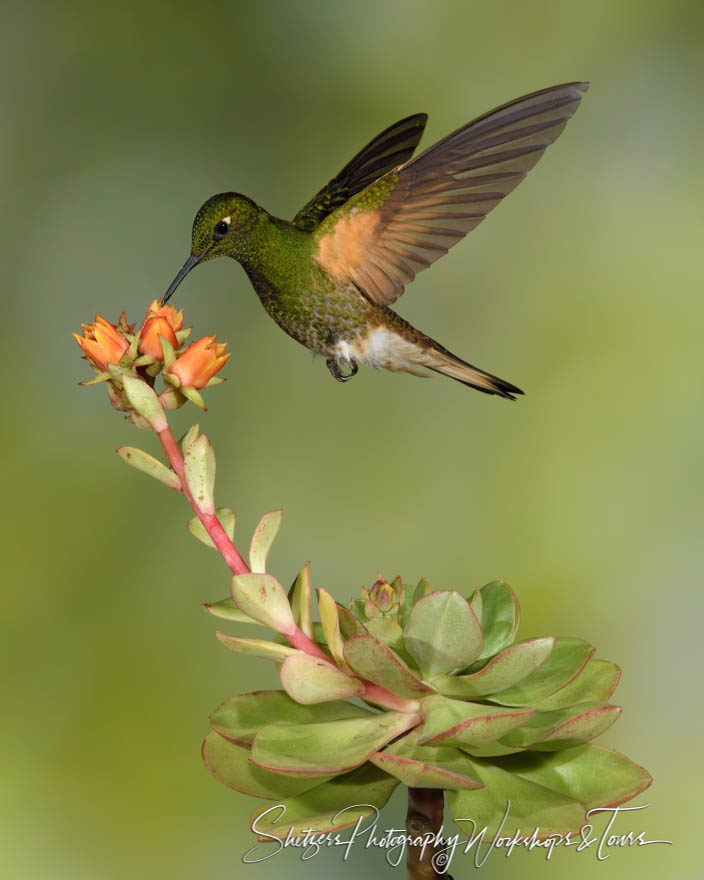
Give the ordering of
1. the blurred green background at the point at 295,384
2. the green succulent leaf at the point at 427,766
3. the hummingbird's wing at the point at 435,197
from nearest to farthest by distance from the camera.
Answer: the green succulent leaf at the point at 427,766
the hummingbird's wing at the point at 435,197
the blurred green background at the point at 295,384

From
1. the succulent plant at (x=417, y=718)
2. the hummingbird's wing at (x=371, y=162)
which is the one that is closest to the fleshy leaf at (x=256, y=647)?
the succulent plant at (x=417, y=718)

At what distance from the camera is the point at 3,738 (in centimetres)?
128

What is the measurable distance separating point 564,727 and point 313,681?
158 mm

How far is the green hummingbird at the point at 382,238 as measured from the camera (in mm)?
810

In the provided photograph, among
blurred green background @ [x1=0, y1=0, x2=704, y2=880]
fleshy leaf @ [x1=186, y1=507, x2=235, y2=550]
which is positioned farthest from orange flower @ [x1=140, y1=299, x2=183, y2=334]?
blurred green background @ [x1=0, y1=0, x2=704, y2=880]

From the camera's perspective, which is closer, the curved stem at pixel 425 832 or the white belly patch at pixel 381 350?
the curved stem at pixel 425 832

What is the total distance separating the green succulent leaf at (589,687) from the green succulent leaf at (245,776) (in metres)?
0.18

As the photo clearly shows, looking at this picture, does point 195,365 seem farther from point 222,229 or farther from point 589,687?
point 589,687

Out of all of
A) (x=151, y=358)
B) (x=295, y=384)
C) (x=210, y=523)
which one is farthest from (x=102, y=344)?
(x=295, y=384)

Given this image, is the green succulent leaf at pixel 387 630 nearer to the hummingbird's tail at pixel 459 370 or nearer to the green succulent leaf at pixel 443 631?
the green succulent leaf at pixel 443 631

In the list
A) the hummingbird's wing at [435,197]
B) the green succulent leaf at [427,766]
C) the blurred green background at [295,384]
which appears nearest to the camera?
the green succulent leaf at [427,766]

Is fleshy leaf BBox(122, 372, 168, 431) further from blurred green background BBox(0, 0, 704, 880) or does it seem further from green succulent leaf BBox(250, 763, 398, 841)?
blurred green background BBox(0, 0, 704, 880)

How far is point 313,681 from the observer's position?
2.01 feet

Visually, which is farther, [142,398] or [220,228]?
[220,228]
